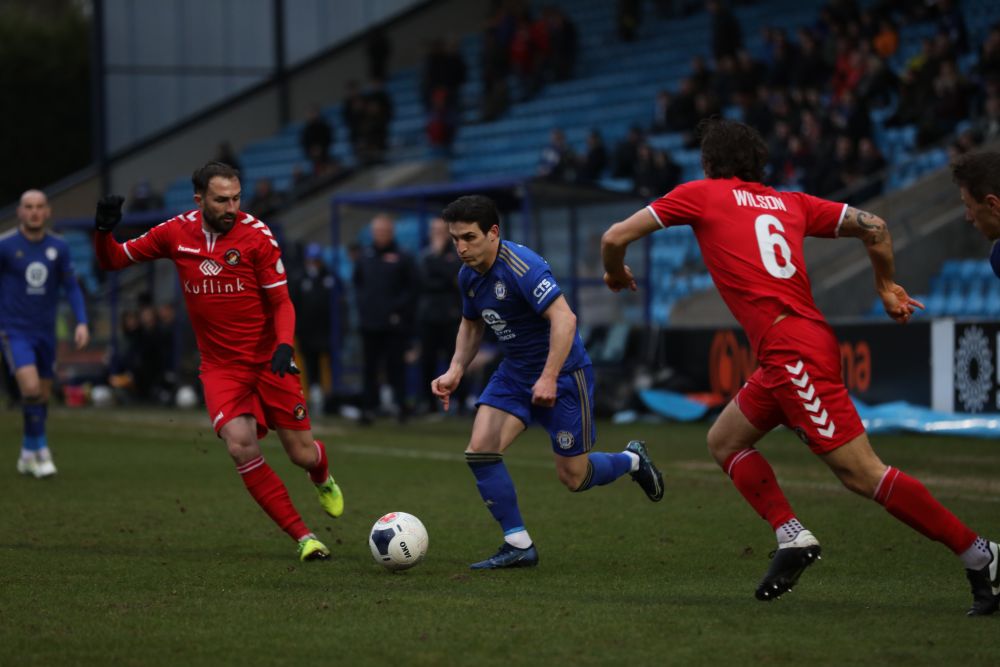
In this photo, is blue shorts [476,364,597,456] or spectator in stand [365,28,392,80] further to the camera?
spectator in stand [365,28,392,80]

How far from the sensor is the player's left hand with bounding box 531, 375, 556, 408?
4.96 m

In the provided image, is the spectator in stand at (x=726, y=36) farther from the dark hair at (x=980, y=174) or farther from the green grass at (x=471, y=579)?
the dark hair at (x=980, y=174)

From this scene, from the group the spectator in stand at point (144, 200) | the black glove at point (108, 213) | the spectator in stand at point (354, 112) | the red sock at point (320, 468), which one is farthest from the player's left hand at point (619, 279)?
the spectator in stand at point (144, 200)

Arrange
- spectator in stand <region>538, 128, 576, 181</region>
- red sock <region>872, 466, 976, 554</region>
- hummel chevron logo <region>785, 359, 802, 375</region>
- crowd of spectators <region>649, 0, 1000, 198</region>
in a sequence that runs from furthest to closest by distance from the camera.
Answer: spectator in stand <region>538, 128, 576, 181</region>, crowd of spectators <region>649, 0, 1000, 198</region>, hummel chevron logo <region>785, 359, 802, 375</region>, red sock <region>872, 466, 976, 554</region>

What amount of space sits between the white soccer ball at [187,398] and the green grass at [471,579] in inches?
314

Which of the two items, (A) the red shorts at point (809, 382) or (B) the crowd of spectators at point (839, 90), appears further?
(B) the crowd of spectators at point (839, 90)

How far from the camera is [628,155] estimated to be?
729 inches

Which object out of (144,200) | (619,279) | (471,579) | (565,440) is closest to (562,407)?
(565,440)

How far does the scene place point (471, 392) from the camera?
603 inches

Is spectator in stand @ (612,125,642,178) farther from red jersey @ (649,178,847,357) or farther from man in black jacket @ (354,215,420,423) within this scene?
red jersey @ (649,178,847,357)

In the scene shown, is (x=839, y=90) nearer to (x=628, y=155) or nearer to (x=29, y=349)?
(x=628, y=155)

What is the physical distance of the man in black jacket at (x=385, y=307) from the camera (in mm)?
13328

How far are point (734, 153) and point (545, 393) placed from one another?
4.30 ft

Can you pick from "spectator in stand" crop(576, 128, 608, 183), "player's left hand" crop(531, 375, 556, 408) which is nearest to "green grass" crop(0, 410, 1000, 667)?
"player's left hand" crop(531, 375, 556, 408)
